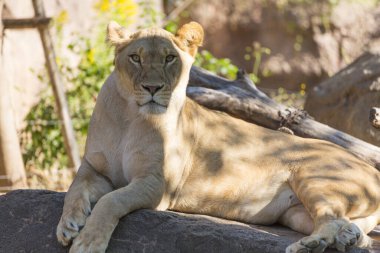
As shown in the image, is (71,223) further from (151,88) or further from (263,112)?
(263,112)

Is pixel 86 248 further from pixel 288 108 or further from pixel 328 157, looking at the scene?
pixel 288 108

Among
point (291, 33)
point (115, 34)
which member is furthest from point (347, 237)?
point (291, 33)

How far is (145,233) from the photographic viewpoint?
146 inches

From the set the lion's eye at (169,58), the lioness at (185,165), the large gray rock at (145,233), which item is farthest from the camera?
the lion's eye at (169,58)

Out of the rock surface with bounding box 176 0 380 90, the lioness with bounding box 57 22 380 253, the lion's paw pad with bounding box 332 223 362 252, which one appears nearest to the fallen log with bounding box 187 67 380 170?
the lioness with bounding box 57 22 380 253

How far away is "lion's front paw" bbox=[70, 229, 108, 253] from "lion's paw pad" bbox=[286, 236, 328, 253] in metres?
0.86

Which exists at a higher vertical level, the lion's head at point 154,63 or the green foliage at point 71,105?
the lion's head at point 154,63

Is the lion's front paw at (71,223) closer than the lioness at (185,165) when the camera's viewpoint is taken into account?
Yes

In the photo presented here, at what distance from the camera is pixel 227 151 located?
14.7 feet

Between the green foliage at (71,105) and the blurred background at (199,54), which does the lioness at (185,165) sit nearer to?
the blurred background at (199,54)

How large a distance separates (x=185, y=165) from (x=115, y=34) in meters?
0.84

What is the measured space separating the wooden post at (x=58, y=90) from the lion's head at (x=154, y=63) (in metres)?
2.81

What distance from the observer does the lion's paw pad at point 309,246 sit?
3440 mm

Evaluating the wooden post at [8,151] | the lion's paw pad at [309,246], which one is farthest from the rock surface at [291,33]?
the lion's paw pad at [309,246]
